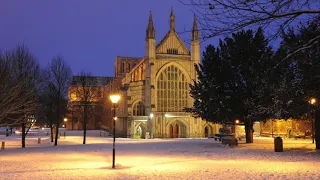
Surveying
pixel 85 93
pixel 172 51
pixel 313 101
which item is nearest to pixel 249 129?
pixel 313 101

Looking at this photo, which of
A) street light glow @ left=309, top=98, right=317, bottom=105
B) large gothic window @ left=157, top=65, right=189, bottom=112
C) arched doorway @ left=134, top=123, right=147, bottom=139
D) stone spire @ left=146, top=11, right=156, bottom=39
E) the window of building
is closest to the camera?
street light glow @ left=309, top=98, right=317, bottom=105

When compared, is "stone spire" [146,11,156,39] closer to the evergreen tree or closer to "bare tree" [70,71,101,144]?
"bare tree" [70,71,101,144]

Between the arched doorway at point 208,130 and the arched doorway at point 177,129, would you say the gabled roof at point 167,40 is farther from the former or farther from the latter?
the arched doorway at point 208,130

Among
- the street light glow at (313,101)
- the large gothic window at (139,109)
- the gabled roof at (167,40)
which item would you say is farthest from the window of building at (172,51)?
the street light glow at (313,101)

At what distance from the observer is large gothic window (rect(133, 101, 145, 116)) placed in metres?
55.1

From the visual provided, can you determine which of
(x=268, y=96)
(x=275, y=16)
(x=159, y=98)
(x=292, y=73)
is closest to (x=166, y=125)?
(x=159, y=98)

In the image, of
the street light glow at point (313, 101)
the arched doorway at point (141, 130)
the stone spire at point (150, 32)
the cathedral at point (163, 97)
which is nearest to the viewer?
the street light glow at point (313, 101)

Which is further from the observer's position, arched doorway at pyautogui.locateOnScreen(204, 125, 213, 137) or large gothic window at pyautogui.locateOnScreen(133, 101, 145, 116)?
arched doorway at pyautogui.locateOnScreen(204, 125, 213, 137)

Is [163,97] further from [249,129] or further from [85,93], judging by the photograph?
[249,129]

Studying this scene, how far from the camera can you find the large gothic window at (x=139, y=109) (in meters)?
55.1

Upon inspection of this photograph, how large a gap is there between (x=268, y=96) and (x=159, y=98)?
30.9m

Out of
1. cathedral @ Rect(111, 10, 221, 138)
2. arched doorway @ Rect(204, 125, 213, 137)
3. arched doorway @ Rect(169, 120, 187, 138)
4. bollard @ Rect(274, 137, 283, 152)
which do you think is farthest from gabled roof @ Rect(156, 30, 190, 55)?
bollard @ Rect(274, 137, 283, 152)

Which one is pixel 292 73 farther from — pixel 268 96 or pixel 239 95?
pixel 239 95

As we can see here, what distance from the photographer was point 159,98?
5525cm
